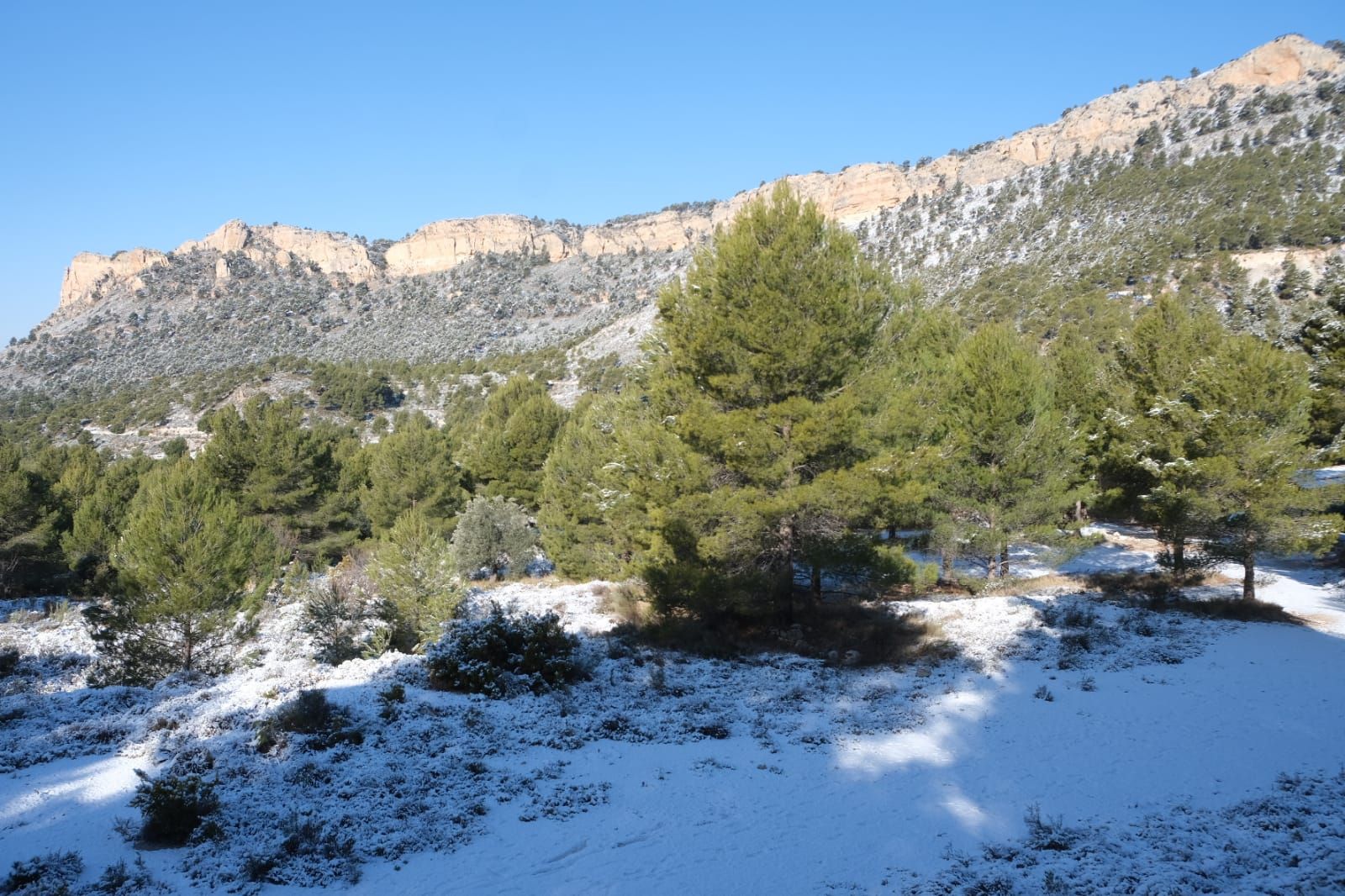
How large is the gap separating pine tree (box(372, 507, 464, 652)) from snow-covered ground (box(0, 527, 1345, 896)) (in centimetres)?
267

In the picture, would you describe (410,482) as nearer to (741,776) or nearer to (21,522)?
(21,522)

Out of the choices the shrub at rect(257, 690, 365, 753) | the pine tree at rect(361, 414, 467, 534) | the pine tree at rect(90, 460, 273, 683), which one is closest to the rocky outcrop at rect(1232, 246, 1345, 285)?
the pine tree at rect(361, 414, 467, 534)

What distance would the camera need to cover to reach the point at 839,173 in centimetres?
12838

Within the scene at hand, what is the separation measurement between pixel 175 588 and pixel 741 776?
12.5m

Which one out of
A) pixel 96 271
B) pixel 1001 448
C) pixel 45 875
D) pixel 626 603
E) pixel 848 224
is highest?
pixel 96 271

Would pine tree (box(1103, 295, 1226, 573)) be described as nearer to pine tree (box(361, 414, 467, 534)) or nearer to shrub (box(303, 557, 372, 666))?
shrub (box(303, 557, 372, 666))

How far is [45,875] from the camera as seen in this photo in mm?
5105

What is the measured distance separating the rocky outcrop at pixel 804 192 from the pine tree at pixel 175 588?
7434 cm

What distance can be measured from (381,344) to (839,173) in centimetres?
8676

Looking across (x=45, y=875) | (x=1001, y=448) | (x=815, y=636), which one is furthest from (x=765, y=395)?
(x=45, y=875)

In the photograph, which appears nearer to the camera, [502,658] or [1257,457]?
[502,658]

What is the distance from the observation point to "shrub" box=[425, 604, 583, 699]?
1016 centimetres

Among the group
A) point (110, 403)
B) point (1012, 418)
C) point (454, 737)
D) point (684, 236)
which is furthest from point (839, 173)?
point (454, 737)

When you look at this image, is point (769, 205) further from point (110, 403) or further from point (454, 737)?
point (110, 403)
